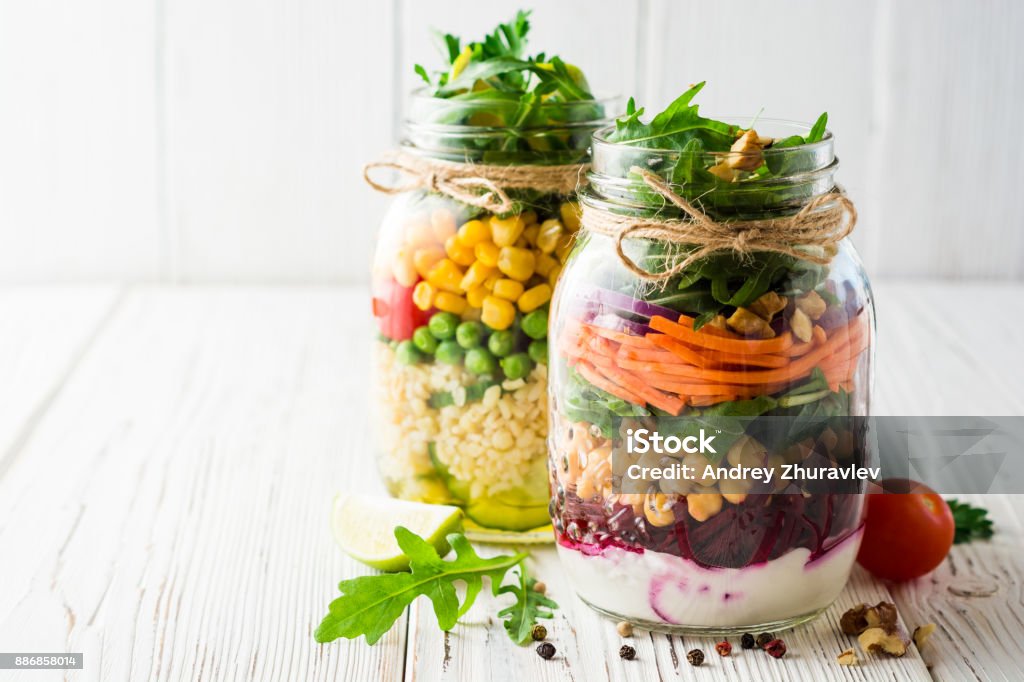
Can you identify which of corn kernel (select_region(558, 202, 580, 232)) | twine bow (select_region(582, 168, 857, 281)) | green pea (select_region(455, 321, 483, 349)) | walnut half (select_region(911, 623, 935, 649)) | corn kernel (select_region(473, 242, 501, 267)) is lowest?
walnut half (select_region(911, 623, 935, 649))

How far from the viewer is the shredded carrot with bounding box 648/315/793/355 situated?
100 centimetres

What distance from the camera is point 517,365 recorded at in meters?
1.23

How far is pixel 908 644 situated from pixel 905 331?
1070mm

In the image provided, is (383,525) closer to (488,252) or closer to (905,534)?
(488,252)

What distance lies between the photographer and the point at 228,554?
1304 mm

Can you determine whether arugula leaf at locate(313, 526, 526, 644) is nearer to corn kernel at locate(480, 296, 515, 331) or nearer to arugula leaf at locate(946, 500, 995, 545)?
corn kernel at locate(480, 296, 515, 331)

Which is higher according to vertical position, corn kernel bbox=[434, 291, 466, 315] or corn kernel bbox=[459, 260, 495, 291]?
corn kernel bbox=[459, 260, 495, 291]

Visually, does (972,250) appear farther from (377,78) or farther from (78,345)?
(78,345)

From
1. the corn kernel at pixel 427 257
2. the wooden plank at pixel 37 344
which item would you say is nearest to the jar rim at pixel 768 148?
the corn kernel at pixel 427 257

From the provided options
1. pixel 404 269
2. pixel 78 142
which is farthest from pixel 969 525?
pixel 78 142

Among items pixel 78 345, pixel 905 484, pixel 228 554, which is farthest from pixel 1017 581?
pixel 78 345

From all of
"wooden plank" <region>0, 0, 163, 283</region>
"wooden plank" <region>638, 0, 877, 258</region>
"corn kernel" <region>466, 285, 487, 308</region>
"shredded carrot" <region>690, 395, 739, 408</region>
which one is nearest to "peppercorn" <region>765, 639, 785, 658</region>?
"shredded carrot" <region>690, 395, 739, 408</region>

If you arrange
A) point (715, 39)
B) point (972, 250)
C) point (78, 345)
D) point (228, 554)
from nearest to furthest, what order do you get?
point (228, 554) < point (78, 345) < point (715, 39) < point (972, 250)

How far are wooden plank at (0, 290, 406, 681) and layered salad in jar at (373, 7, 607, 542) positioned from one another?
0.17 metres
